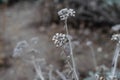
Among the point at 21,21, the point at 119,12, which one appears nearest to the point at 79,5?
the point at 119,12

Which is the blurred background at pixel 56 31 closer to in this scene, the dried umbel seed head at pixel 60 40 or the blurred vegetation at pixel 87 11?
A: the blurred vegetation at pixel 87 11

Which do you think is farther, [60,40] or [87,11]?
[87,11]

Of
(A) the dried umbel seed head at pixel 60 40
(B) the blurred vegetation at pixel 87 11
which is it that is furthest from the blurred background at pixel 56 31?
(A) the dried umbel seed head at pixel 60 40

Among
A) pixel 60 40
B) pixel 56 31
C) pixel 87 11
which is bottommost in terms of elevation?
pixel 60 40

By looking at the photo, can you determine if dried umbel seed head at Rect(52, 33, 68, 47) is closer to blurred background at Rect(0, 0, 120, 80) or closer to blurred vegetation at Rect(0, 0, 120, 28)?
blurred background at Rect(0, 0, 120, 80)

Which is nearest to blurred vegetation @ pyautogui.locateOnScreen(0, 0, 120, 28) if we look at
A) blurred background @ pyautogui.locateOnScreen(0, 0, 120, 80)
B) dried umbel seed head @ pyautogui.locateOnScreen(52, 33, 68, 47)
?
blurred background @ pyautogui.locateOnScreen(0, 0, 120, 80)

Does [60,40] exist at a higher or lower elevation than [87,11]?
lower

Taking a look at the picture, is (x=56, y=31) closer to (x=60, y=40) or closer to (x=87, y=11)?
(x=87, y=11)

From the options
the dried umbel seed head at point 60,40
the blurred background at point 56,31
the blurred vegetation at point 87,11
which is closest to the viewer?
the dried umbel seed head at point 60,40

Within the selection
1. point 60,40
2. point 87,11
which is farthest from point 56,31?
point 60,40

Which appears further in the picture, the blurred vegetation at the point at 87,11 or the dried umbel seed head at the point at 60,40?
the blurred vegetation at the point at 87,11
